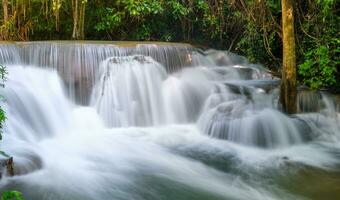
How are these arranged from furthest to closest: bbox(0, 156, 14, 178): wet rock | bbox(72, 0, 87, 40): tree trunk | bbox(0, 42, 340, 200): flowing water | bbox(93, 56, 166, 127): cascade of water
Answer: bbox(72, 0, 87, 40): tree trunk, bbox(93, 56, 166, 127): cascade of water, bbox(0, 42, 340, 200): flowing water, bbox(0, 156, 14, 178): wet rock

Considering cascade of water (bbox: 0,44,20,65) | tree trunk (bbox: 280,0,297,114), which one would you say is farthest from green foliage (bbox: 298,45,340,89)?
cascade of water (bbox: 0,44,20,65)

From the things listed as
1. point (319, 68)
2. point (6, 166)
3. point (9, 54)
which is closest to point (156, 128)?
point (9, 54)

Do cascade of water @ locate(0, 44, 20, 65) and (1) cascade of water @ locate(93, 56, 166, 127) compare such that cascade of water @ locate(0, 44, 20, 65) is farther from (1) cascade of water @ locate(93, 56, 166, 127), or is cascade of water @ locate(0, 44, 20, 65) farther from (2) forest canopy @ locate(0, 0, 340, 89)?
(2) forest canopy @ locate(0, 0, 340, 89)

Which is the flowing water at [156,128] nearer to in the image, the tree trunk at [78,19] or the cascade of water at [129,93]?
the cascade of water at [129,93]

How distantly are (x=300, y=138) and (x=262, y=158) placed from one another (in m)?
1.10

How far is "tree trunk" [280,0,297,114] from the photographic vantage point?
746 cm

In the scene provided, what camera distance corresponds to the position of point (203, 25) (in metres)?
12.2

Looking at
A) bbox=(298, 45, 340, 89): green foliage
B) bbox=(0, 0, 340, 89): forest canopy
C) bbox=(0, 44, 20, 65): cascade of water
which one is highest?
bbox=(0, 0, 340, 89): forest canopy

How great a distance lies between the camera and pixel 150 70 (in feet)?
28.9

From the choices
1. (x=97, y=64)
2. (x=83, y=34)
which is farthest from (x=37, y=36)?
(x=97, y=64)

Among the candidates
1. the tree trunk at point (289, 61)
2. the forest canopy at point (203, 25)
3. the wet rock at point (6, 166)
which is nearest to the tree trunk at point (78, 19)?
the forest canopy at point (203, 25)

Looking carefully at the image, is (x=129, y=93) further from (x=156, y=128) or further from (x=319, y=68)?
(x=319, y=68)

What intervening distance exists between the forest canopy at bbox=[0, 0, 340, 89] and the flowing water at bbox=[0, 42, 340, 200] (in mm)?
634

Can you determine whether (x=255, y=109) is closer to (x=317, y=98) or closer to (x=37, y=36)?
(x=317, y=98)
